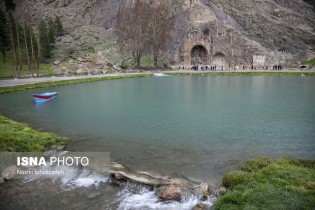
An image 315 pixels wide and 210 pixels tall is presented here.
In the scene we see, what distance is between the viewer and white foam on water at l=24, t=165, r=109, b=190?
564 inches

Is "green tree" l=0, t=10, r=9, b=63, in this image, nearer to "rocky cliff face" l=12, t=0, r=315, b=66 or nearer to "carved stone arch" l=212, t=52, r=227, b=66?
"rocky cliff face" l=12, t=0, r=315, b=66

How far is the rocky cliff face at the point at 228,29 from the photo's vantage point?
317 ft

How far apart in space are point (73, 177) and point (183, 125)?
1208 cm

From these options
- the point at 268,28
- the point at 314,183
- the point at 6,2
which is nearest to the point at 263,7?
the point at 268,28

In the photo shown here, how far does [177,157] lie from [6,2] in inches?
5250

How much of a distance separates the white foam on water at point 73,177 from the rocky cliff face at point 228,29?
86381mm

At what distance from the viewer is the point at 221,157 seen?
56.2 feet

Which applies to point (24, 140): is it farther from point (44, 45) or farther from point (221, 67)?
point (221, 67)

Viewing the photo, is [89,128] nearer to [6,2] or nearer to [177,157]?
[177,157]

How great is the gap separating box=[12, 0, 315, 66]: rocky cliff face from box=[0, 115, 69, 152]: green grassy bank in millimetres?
81192

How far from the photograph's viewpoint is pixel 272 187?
1186 cm

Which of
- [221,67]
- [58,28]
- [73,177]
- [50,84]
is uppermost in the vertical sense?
[58,28]

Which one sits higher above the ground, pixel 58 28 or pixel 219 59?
pixel 58 28

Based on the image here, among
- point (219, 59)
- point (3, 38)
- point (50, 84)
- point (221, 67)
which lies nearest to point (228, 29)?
point (219, 59)
